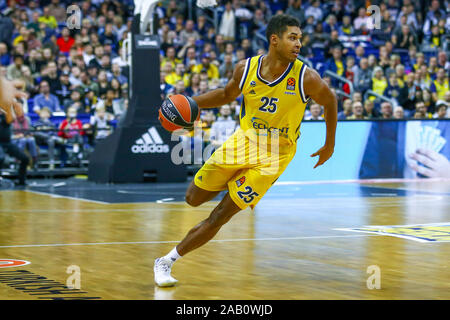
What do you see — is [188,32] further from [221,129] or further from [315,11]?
[221,129]

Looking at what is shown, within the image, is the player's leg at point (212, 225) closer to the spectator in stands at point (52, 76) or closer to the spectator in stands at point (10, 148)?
the spectator in stands at point (10, 148)

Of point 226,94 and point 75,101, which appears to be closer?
point 226,94

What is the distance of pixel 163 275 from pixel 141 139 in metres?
11.6

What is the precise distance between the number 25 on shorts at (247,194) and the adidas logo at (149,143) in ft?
37.8

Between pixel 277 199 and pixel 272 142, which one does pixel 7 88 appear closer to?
pixel 272 142

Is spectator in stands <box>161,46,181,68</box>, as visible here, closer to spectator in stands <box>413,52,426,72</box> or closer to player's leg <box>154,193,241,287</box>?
spectator in stands <box>413,52,426,72</box>

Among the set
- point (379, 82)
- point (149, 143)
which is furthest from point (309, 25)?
point (149, 143)

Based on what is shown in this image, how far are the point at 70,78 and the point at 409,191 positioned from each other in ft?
28.3

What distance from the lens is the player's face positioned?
7.57 m

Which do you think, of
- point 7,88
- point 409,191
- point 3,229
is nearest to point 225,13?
point 409,191

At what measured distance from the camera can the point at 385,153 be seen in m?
19.7

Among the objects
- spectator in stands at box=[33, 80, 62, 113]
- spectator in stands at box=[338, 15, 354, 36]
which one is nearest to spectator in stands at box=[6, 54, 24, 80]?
spectator in stands at box=[33, 80, 62, 113]

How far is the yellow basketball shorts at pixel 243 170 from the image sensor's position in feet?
24.4

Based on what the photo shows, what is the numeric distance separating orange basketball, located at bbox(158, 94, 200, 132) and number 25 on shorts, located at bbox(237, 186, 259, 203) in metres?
0.77
